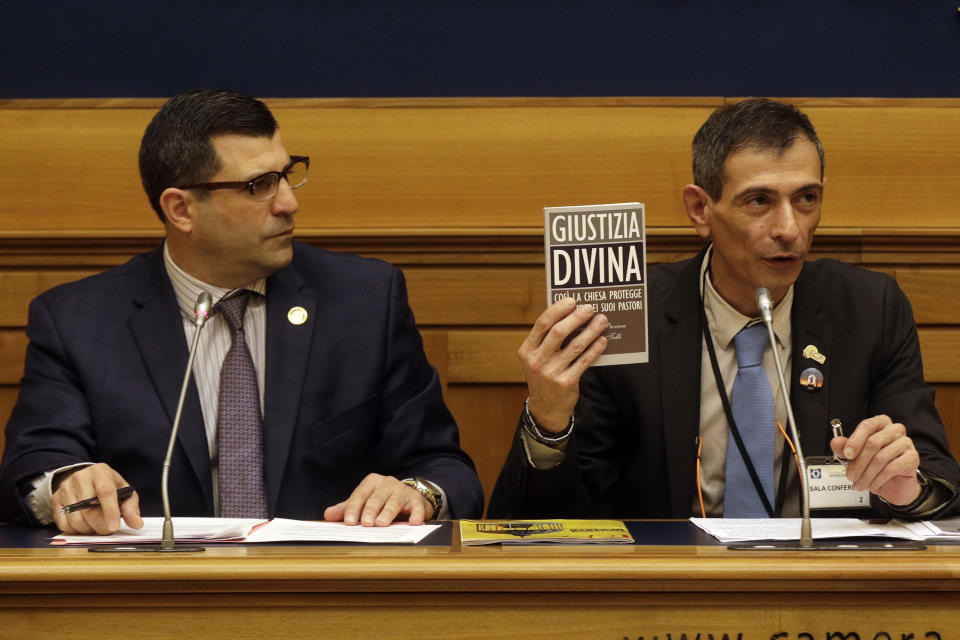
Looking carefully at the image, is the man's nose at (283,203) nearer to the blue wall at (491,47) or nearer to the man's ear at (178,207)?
the man's ear at (178,207)

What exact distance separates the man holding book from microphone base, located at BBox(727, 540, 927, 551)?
1.26ft

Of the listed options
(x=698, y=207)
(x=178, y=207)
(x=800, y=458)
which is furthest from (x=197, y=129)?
(x=800, y=458)

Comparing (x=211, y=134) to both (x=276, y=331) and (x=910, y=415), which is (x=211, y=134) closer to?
(x=276, y=331)

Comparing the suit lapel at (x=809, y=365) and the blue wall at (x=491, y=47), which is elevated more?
the blue wall at (x=491, y=47)

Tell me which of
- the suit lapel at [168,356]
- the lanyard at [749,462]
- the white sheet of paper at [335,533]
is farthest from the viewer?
the suit lapel at [168,356]

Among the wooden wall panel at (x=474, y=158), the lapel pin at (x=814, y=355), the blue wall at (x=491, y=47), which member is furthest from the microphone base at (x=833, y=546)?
the blue wall at (x=491, y=47)

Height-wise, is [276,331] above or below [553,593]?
above

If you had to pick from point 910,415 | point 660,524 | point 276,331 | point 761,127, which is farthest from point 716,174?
point 276,331

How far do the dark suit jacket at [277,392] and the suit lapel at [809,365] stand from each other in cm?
65

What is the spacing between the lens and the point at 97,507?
5.50ft

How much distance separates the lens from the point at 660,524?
174 centimetres

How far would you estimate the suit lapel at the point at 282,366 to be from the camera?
207 centimetres

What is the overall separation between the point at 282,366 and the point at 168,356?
231 millimetres

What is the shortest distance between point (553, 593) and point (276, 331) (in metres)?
1.02
